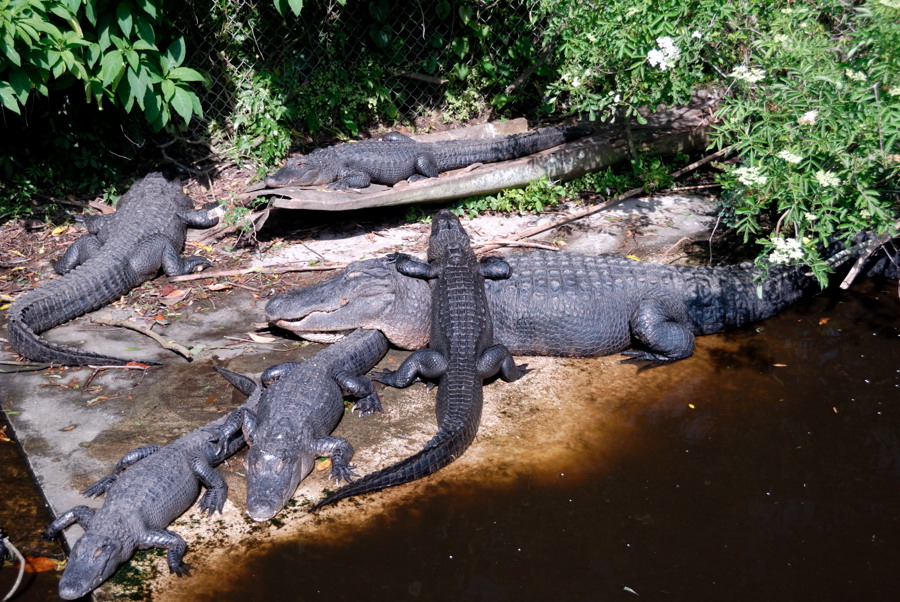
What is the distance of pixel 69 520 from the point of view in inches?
154

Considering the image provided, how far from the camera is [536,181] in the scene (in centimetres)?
760

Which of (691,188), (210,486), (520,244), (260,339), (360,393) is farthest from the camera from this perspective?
(691,188)

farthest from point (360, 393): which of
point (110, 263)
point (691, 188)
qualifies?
point (691, 188)

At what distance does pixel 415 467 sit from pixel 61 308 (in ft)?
10.7

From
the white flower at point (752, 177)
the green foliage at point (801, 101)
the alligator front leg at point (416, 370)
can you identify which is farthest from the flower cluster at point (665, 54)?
the alligator front leg at point (416, 370)

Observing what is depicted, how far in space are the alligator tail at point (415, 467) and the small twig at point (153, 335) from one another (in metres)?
1.85

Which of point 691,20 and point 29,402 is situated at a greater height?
point 691,20

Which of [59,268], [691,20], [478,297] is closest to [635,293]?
[478,297]

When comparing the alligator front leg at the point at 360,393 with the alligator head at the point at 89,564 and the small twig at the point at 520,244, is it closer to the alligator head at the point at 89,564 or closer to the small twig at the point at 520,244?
the alligator head at the point at 89,564

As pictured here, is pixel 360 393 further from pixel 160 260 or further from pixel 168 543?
pixel 160 260

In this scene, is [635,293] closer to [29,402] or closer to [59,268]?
[29,402]

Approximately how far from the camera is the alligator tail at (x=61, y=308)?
207 inches

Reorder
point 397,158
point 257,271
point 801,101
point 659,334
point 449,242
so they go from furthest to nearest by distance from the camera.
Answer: point 397,158 → point 257,271 → point 449,242 → point 659,334 → point 801,101

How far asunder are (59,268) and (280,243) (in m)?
1.88
